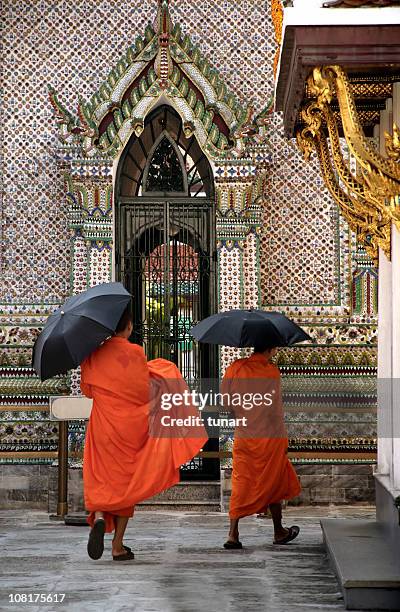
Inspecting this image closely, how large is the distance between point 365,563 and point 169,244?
509 cm

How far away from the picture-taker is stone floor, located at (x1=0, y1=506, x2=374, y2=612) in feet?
20.3

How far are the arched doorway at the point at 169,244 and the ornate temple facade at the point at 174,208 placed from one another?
0.02 meters

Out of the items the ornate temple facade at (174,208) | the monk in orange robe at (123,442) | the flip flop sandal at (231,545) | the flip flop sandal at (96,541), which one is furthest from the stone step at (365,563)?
the ornate temple facade at (174,208)

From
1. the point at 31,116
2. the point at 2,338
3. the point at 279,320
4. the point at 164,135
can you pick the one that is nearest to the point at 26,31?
the point at 31,116

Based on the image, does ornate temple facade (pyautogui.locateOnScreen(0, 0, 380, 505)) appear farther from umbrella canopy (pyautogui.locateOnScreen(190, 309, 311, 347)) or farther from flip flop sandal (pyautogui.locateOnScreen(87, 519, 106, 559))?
flip flop sandal (pyautogui.locateOnScreen(87, 519, 106, 559))

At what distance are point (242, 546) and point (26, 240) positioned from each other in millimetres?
4190

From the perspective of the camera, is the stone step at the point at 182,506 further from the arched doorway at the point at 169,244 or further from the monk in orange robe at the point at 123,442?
the monk in orange robe at the point at 123,442

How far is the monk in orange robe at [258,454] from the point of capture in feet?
27.0

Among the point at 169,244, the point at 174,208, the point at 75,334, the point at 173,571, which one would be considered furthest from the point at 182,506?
the point at 75,334

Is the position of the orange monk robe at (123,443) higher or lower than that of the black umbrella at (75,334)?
lower

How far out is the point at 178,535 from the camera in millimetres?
8922

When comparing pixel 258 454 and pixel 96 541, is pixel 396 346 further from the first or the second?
pixel 96 541

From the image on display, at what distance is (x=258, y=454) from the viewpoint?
27.3 feet

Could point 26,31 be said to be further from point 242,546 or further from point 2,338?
point 242,546
